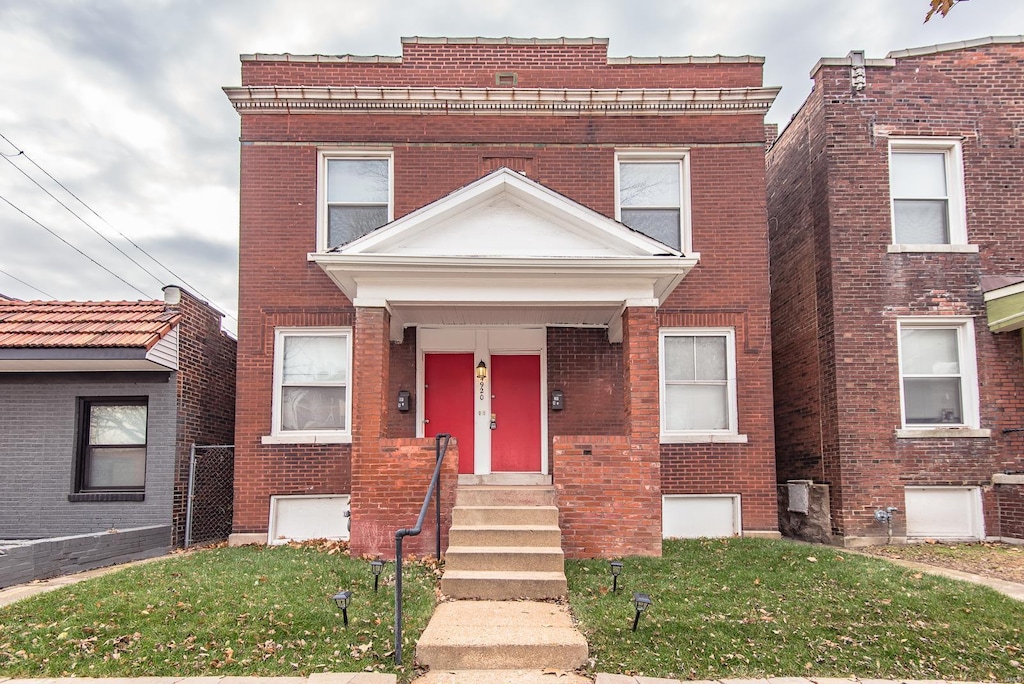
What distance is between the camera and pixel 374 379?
8359mm

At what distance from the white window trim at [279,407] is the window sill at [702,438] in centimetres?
489

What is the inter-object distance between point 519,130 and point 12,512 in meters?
9.35

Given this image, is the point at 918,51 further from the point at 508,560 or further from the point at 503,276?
the point at 508,560

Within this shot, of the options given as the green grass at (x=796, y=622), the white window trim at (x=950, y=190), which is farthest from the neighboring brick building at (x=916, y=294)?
the green grass at (x=796, y=622)

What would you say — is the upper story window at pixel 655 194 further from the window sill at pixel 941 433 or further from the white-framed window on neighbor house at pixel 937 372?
the window sill at pixel 941 433

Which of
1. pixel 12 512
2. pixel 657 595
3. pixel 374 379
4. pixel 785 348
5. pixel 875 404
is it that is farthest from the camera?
pixel 785 348

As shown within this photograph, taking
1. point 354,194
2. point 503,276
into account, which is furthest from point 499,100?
point 503,276

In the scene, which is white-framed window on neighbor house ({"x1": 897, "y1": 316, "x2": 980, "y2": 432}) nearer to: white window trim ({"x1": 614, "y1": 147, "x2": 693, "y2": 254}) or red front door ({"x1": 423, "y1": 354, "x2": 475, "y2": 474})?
white window trim ({"x1": 614, "y1": 147, "x2": 693, "y2": 254})

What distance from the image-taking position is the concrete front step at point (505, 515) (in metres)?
7.74

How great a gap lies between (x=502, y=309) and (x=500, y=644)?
475 centimetres

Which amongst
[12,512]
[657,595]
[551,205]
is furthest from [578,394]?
[12,512]

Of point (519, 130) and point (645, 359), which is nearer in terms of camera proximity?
point (645, 359)

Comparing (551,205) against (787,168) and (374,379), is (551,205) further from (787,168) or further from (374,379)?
(787,168)

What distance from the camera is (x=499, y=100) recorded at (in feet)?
34.9
